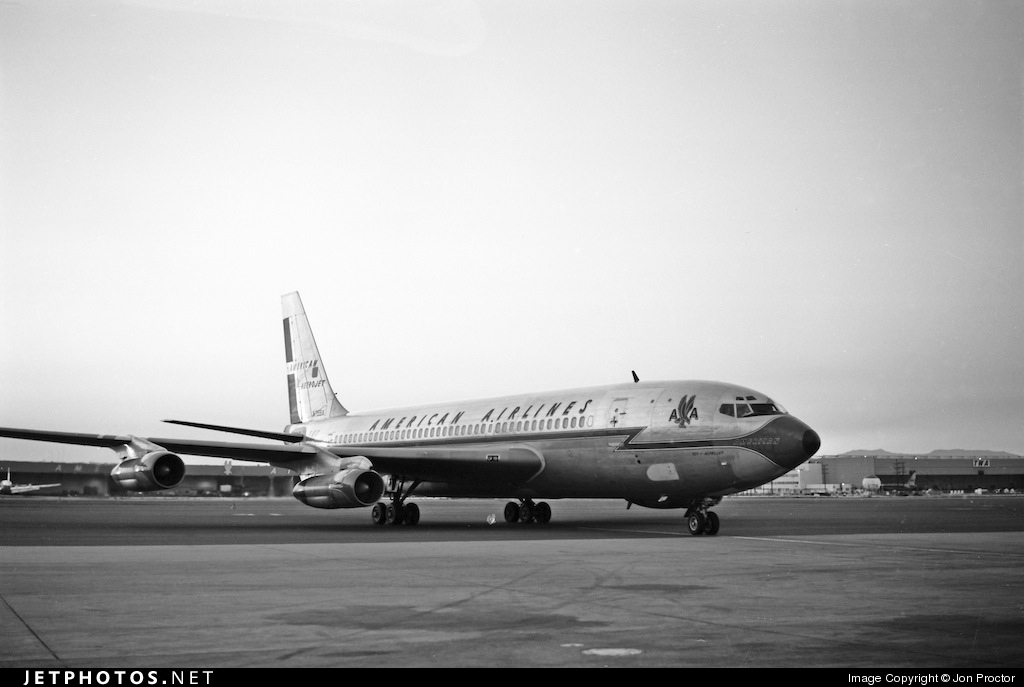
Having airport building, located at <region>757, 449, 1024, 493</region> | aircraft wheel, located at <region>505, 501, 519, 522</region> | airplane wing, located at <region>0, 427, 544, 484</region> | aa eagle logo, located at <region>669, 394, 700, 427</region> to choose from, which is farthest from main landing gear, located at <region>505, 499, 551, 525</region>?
airport building, located at <region>757, 449, 1024, 493</region>

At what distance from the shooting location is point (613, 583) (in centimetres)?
1070

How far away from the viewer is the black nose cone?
20.3 meters

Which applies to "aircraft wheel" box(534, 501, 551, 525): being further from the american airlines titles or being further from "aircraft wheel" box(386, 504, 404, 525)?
"aircraft wheel" box(386, 504, 404, 525)

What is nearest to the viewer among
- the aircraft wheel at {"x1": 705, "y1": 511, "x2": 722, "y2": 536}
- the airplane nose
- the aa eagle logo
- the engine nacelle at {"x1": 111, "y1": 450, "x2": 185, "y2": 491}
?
the airplane nose

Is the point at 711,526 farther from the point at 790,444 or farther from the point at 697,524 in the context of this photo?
the point at 790,444

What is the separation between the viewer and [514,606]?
867 cm

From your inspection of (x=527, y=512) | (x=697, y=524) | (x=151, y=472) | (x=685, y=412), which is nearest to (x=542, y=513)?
(x=527, y=512)

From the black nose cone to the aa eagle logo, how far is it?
97.6 inches

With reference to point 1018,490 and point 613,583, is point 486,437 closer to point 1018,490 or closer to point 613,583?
point 613,583

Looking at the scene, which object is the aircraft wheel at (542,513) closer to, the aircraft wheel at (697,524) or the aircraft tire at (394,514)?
the aircraft tire at (394,514)

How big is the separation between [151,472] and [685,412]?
42.9 feet

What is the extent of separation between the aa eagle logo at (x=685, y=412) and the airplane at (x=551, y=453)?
3 centimetres

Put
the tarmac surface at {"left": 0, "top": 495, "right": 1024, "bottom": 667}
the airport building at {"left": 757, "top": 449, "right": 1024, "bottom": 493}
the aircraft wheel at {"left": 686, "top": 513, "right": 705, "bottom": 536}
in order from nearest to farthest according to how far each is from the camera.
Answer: the tarmac surface at {"left": 0, "top": 495, "right": 1024, "bottom": 667} < the aircraft wheel at {"left": 686, "top": 513, "right": 705, "bottom": 536} < the airport building at {"left": 757, "top": 449, "right": 1024, "bottom": 493}

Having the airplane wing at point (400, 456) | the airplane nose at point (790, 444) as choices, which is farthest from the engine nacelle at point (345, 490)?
the airplane nose at point (790, 444)
